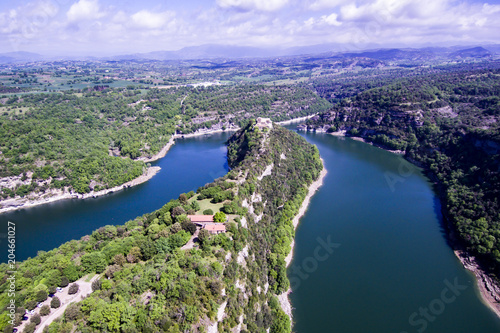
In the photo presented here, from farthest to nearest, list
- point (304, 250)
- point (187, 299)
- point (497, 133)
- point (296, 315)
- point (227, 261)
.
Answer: point (497, 133) → point (304, 250) → point (296, 315) → point (227, 261) → point (187, 299)

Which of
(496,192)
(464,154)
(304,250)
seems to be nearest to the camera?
(304,250)

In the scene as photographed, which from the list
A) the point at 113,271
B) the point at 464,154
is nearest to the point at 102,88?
the point at 113,271

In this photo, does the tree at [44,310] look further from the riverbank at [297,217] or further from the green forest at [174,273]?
the riverbank at [297,217]

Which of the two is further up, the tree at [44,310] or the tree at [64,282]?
the tree at [44,310]

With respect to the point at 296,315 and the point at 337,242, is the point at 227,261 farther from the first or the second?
the point at 337,242

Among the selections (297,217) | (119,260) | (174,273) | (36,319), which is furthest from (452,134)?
(36,319)

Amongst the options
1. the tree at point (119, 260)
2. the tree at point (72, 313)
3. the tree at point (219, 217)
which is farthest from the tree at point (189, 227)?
the tree at point (72, 313)

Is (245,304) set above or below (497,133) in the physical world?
below
